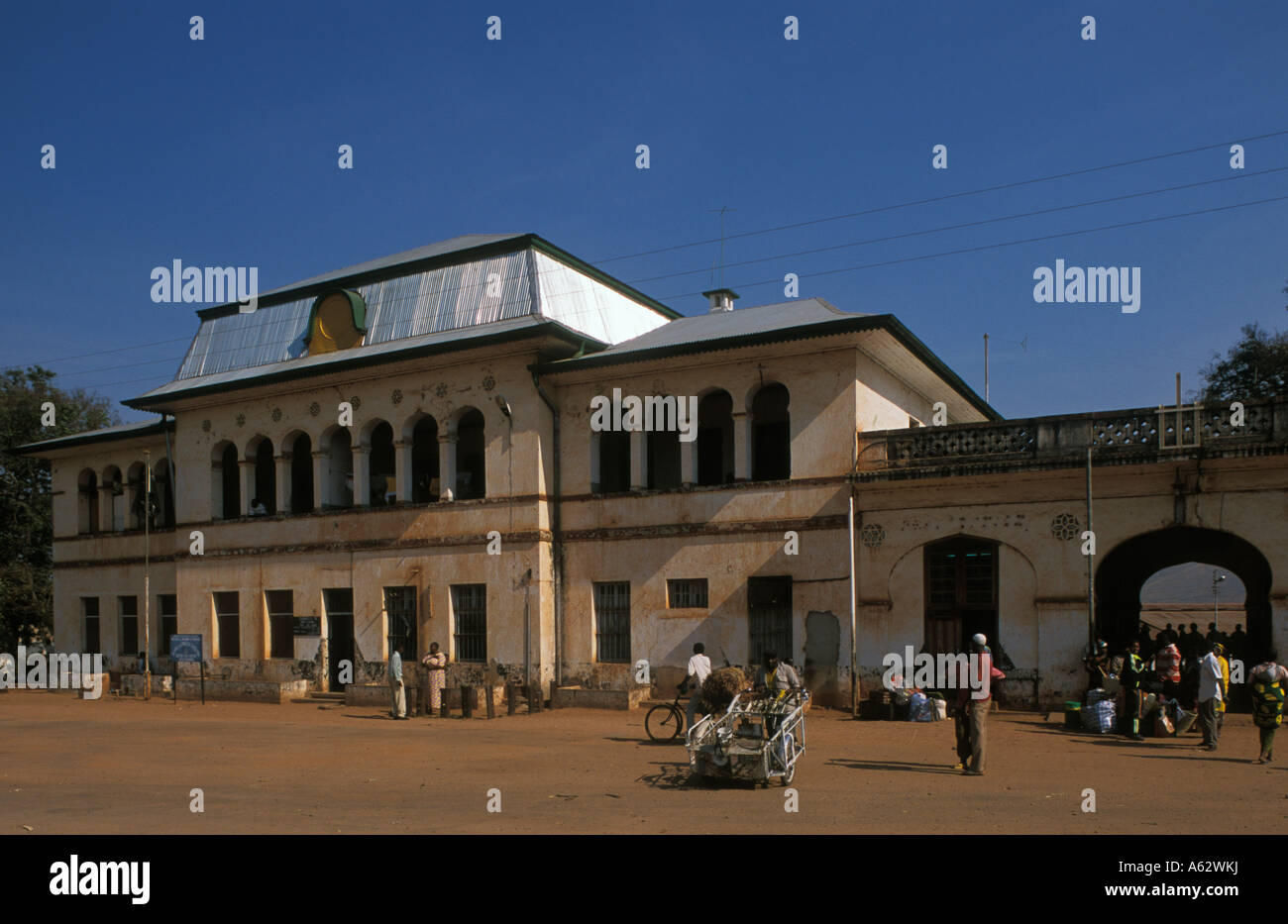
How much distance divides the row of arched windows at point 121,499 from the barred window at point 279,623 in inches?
289

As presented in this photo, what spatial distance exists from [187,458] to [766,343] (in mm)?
18859

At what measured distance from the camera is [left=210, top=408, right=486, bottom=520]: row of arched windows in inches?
1054

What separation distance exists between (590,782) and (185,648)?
1875 cm

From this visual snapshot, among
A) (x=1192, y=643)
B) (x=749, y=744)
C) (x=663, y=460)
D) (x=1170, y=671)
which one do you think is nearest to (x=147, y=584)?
(x=663, y=460)

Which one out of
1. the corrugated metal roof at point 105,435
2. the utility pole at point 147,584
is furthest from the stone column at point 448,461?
the corrugated metal roof at point 105,435

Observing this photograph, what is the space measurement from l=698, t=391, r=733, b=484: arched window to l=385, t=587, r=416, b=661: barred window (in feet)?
26.9

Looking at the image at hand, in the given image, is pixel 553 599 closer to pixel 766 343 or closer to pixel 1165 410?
pixel 766 343

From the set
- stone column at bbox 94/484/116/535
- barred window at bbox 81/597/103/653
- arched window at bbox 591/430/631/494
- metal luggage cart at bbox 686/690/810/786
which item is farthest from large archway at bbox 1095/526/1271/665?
barred window at bbox 81/597/103/653

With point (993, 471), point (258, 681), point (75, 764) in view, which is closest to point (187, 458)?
point (258, 681)

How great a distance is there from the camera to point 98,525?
35.8m

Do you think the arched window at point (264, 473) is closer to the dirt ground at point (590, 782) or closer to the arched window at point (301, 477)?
the arched window at point (301, 477)

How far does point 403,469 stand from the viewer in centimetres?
2677

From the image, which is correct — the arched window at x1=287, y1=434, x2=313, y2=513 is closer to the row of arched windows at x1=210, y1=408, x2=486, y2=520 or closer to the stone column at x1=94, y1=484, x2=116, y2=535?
the row of arched windows at x1=210, y1=408, x2=486, y2=520
